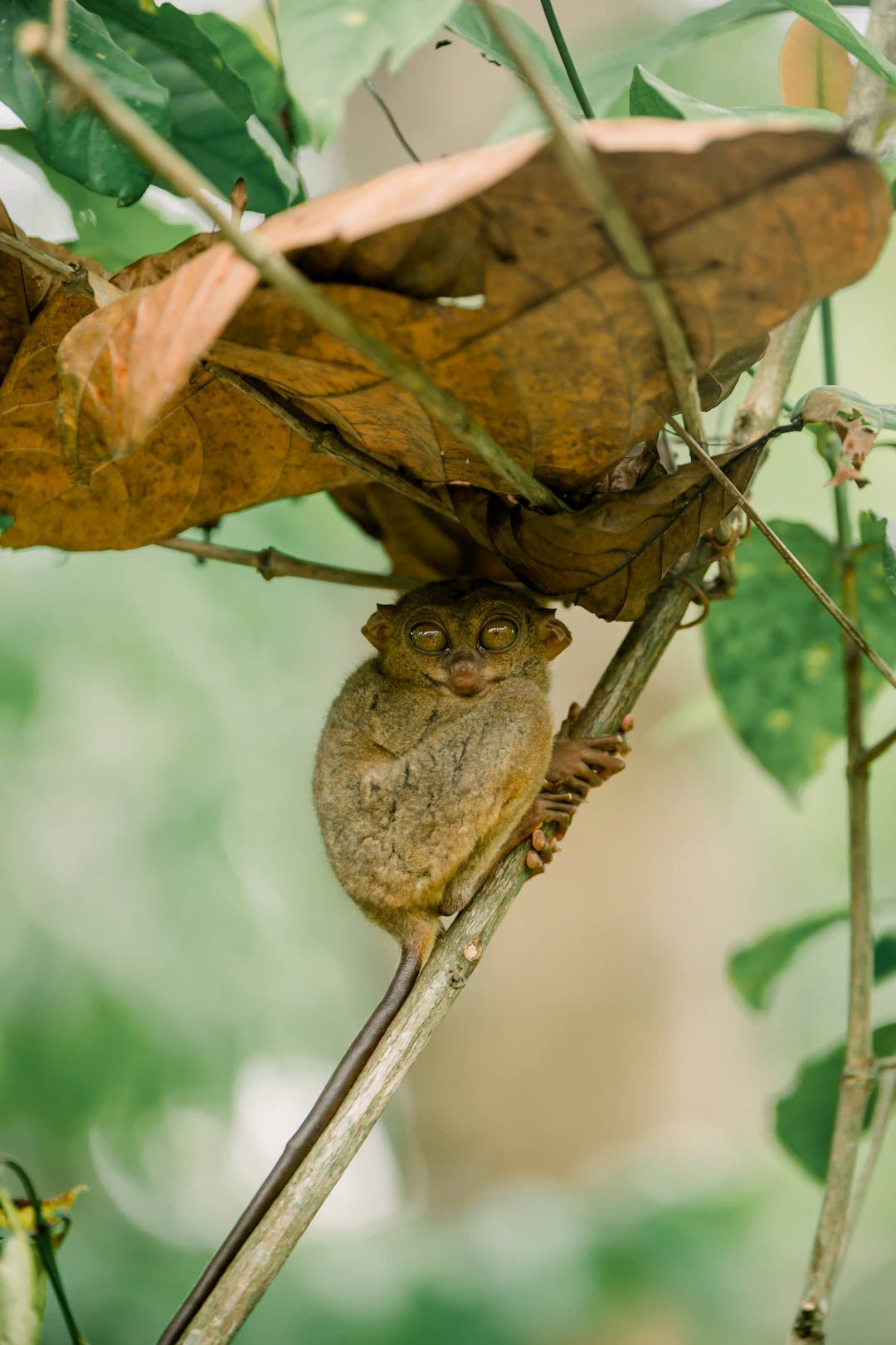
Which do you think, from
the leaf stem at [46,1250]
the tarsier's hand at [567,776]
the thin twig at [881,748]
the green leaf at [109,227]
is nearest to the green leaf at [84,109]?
the green leaf at [109,227]

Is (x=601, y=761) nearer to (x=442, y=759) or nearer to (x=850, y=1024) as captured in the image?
(x=442, y=759)

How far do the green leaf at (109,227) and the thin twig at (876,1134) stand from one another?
6.47 feet

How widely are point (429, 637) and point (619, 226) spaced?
1446mm

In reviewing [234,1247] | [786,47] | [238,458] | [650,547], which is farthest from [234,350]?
[786,47]

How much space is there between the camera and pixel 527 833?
6.31 ft

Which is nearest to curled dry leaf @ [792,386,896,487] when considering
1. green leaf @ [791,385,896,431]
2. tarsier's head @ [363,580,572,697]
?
green leaf @ [791,385,896,431]

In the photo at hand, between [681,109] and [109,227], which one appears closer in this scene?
[681,109]

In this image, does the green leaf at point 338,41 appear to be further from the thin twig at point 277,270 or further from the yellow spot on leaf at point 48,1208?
the yellow spot on leaf at point 48,1208

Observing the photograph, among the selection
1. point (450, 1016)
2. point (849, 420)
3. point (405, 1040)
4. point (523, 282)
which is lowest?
point (405, 1040)

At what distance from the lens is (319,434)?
4.82 feet

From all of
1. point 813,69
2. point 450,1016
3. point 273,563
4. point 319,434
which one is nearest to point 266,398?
point 319,434

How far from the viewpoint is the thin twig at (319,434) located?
138cm

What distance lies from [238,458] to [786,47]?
4.20 ft

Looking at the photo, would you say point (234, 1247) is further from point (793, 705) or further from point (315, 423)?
point (793, 705)
